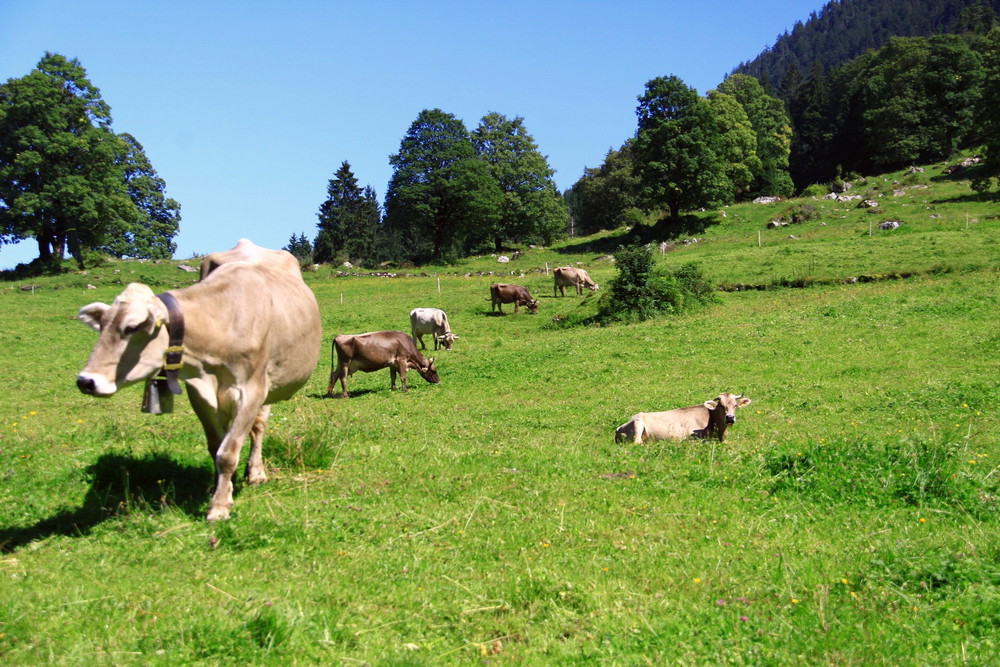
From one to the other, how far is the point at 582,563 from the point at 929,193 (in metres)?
66.2

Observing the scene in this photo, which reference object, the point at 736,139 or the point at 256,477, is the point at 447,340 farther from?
the point at 736,139

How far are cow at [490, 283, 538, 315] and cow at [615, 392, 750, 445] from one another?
2505 centimetres

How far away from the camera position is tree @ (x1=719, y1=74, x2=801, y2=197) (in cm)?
9506

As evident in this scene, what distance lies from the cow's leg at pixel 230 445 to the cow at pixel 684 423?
8020 millimetres

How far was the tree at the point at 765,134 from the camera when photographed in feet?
312

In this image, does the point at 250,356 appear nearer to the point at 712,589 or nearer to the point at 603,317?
the point at 712,589

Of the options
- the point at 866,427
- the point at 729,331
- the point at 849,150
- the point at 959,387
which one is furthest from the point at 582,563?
the point at 849,150

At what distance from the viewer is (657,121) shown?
71812 millimetres

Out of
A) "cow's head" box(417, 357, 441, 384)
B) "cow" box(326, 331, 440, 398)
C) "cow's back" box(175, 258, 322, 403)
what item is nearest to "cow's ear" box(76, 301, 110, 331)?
"cow's back" box(175, 258, 322, 403)

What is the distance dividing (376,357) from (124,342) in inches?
637

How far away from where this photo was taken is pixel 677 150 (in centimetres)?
6944

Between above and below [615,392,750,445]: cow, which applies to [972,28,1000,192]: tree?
above

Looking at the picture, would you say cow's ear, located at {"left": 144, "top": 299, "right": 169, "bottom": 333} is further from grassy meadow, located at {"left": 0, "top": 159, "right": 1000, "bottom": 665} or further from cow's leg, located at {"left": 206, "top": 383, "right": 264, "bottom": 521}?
grassy meadow, located at {"left": 0, "top": 159, "right": 1000, "bottom": 665}

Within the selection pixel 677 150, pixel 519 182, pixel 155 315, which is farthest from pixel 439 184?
pixel 155 315
